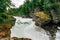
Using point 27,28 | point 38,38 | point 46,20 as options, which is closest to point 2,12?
point 46,20

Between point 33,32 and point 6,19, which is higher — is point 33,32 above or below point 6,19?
above

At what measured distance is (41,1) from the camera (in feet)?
55.7

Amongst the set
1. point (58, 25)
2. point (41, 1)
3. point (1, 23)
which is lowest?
point (1, 23)

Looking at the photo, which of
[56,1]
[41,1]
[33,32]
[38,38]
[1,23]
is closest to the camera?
[1,23]

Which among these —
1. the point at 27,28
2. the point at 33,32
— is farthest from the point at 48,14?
the point at 27,28

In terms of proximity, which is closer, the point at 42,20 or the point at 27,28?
the point at 42,20

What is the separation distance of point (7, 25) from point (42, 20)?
10.0 metres

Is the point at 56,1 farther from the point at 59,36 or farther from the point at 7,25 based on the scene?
the point at 59,36

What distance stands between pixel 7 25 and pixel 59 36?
14.2m

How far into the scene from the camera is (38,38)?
2158 cm

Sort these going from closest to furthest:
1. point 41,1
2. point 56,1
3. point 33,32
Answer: point 56,1, point 41,1, point 33,32

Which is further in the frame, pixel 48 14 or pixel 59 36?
pixel 59 36

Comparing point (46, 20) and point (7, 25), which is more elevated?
point (46, 20)

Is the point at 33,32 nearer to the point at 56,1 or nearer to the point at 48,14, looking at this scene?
the point at 48,14
